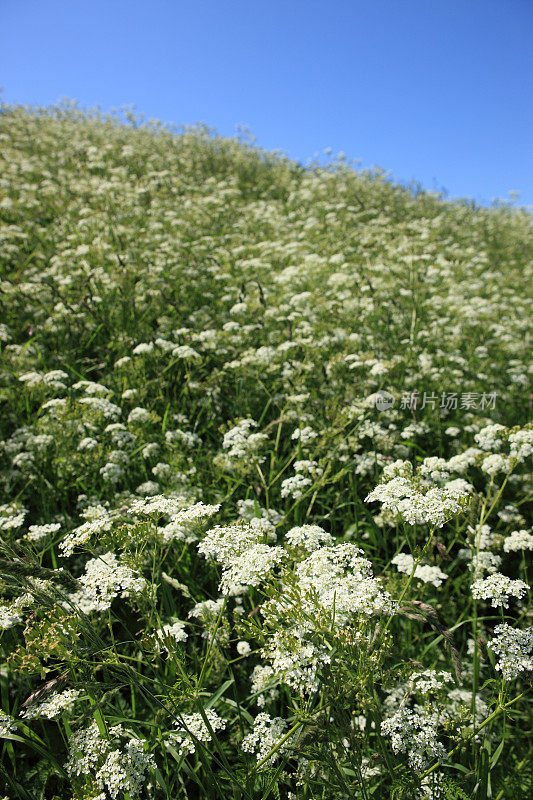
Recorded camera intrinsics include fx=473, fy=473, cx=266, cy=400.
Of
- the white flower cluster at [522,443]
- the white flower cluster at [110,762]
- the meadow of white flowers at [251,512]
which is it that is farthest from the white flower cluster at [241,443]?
the white flower cluster at [110,762]

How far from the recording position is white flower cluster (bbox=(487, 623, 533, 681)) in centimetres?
177

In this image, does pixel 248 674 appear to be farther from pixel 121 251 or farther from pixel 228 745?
pixel 121 251

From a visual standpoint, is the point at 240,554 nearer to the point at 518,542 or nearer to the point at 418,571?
the point at 418,571

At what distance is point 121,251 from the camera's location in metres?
7.05

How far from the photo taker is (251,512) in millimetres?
3340

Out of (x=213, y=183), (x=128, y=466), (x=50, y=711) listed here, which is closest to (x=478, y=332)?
(x=128, y=466)

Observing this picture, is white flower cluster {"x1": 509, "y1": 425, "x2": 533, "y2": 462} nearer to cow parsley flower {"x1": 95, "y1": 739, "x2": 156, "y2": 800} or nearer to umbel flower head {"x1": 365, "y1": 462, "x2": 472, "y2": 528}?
umbel flower head {"x1": 365, "y1": 462, "x2": 472, "y2": 528}

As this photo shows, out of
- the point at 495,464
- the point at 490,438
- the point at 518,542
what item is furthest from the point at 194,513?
the point at 490,438

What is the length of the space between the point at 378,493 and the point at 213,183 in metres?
10.9

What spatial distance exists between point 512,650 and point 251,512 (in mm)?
1861

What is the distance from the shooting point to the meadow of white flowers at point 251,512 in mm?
1812

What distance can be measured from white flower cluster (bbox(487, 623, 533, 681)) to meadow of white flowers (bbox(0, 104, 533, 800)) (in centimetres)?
1

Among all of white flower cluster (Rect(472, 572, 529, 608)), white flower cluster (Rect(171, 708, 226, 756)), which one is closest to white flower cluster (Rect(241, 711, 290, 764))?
white flower cluster (Rect(171, 708, 226, 756))

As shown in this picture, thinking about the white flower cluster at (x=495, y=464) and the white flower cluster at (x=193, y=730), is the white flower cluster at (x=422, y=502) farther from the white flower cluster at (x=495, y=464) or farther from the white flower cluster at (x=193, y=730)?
the white flower cluster at (x=193, y=730)
